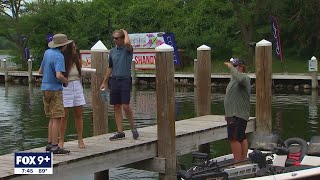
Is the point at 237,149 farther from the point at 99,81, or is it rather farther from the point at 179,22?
the point at 179,22

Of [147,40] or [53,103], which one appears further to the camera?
[147,40]

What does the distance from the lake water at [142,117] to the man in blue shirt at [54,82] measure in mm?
2673

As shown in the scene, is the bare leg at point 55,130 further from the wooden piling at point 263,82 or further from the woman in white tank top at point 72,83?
the wooden piling at point 263,82

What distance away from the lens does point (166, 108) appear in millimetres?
9336

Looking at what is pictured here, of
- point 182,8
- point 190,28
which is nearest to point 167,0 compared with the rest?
point 182,8

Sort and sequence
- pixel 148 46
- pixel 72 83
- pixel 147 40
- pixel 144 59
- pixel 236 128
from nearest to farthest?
pixel 72 83 < pixel 236 128 < pixel 144 59 < pixel 148 46 < pixel 147 40

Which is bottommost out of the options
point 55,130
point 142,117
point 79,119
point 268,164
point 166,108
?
point 142,117

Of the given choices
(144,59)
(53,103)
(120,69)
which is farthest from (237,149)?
(144,59)

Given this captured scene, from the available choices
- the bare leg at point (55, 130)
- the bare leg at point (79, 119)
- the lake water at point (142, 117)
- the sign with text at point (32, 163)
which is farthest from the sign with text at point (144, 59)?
the sign with text at point (32, 163)

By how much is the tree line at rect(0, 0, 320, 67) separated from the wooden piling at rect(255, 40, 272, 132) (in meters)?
25.2

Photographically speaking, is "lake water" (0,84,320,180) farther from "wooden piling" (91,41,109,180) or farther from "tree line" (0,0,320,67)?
"tree line" (0,0,320,67)

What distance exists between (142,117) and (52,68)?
1191 cm

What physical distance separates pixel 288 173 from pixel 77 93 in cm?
326

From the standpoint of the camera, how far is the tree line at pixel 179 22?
125 feet
